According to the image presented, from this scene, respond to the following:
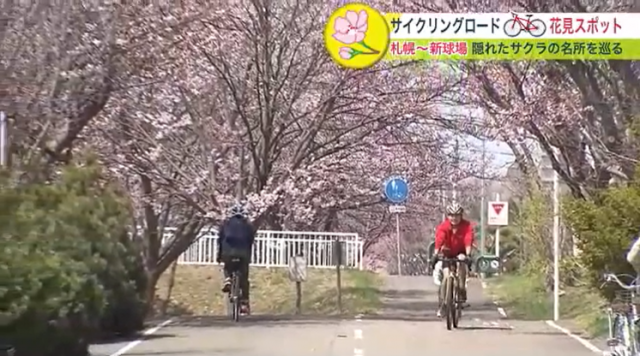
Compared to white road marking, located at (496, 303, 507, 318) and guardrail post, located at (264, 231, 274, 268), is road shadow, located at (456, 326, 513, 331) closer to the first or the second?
white road marking, located at (496, 303, 507, 318)

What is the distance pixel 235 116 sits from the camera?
26141 millimetres

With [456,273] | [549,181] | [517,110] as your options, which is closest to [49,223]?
[456,273]

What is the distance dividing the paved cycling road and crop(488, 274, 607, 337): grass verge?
0.62 metres

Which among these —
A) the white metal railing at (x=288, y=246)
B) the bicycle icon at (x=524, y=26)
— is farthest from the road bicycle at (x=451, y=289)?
the white metal railing at (x=288, y=246)

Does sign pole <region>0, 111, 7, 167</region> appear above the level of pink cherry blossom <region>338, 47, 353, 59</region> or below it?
below

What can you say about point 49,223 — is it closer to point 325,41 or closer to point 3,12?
point 3,12

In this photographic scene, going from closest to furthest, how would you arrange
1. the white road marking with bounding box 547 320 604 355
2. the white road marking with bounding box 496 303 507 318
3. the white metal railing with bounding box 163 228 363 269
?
the white road marking with bounding box 547 320 604 355
the white road marking with bounding box 496 303 507 318
the white metal railing with bounding box 163 228 363 269

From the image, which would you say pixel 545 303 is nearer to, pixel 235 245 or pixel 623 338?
pixel 235 245

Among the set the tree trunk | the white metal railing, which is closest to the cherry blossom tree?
the tree trunk

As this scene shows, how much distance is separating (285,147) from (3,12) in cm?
1163

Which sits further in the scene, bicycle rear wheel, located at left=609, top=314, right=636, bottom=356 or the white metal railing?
the white metal railing

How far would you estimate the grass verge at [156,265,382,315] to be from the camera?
29.6 metres
